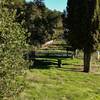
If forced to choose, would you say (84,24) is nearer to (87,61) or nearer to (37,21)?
(87,61)

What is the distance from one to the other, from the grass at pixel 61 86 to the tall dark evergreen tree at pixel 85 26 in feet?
12.1

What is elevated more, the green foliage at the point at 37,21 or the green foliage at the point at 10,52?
the green foliage at the point at 37,21

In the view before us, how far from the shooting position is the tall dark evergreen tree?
37.2 meters

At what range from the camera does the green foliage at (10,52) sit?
11539 mm

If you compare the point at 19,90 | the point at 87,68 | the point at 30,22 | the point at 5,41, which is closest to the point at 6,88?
the point at 19,90

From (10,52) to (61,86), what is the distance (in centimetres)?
1526

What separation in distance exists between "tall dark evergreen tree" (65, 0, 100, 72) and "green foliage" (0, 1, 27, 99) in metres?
25.4

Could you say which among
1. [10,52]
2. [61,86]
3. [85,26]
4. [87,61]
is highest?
[85,26]

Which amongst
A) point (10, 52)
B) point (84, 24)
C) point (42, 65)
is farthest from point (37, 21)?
point (10, 52)

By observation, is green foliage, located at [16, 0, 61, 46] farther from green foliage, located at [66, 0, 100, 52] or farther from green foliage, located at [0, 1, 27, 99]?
green foliage, located at [0, 1, 27, 99]

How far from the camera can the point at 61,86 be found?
87.6 feet

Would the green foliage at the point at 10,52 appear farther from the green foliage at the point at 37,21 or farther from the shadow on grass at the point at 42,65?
the green foliage at the point at 37,21

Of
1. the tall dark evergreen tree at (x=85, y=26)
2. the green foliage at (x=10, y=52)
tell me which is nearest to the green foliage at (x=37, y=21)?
the tall dark evergreen tree at (x=85, y=26)

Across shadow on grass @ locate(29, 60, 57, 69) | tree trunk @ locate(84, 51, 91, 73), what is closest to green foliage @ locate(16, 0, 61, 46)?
shadow on grass @ locate(29, 60, 57, 69)
